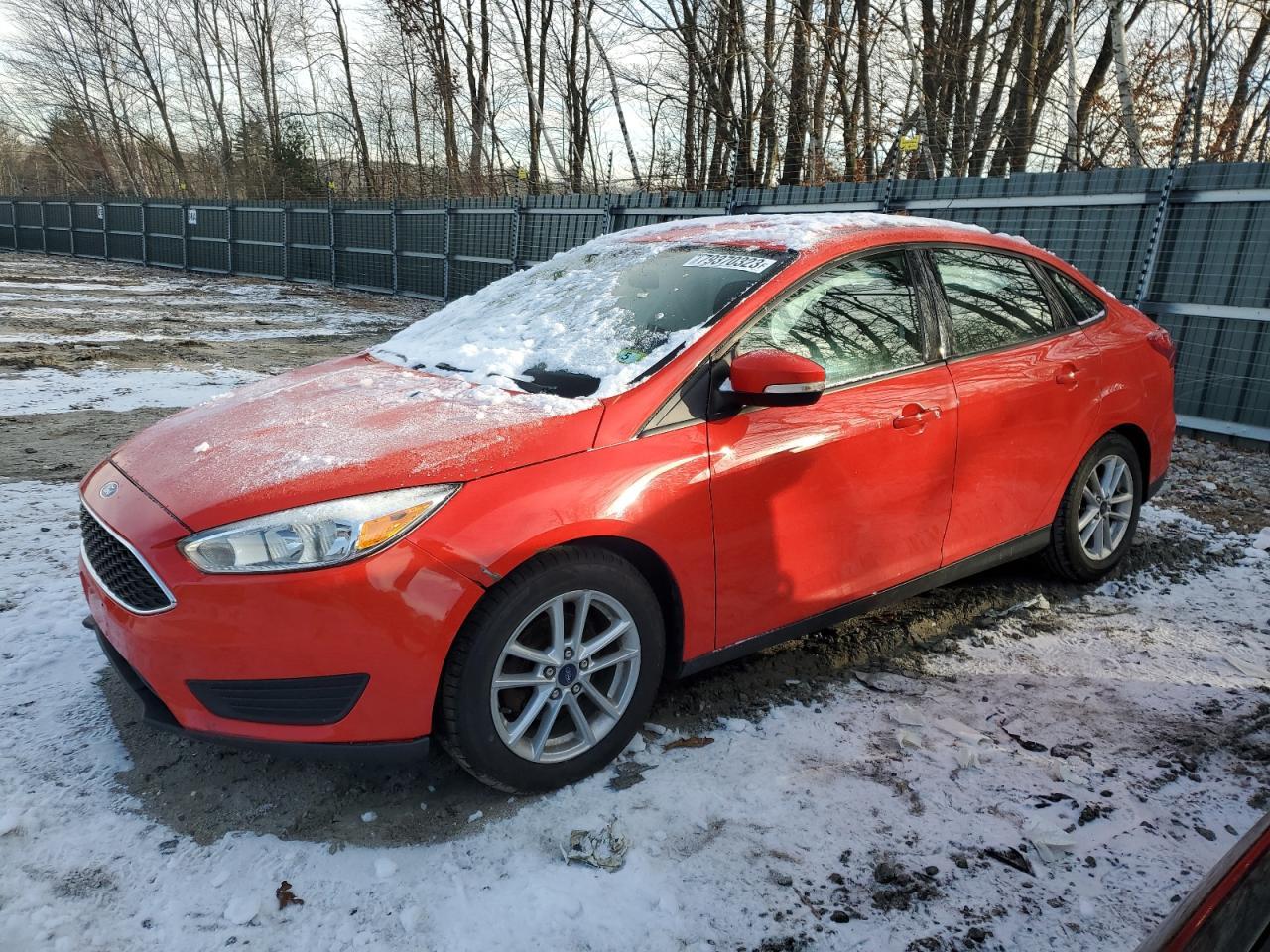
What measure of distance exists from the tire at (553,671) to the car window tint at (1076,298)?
2.43 m

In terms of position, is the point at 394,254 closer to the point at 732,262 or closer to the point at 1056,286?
the point at 1056,286

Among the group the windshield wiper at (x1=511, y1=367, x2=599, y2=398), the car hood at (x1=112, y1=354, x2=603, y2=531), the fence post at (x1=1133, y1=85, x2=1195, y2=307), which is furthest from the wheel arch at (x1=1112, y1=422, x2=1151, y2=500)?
the fence post at (x1=1133, y1=85, x2=1195, y2=307)

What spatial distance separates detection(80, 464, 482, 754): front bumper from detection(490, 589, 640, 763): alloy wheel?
23cm

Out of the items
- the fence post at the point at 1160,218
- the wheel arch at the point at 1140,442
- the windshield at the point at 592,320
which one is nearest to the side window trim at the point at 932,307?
the windshield at the point at 592,320

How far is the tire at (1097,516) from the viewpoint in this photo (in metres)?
3.72

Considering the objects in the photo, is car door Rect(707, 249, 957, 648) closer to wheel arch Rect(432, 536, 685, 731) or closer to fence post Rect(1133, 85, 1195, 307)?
wheel arch Rect(432, 536, 685, 731)

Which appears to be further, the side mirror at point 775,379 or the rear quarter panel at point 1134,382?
the rear quarter panel at point 1134,382

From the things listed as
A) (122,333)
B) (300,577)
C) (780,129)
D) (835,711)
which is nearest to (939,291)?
(835,711)

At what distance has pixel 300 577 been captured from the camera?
204 centimetres

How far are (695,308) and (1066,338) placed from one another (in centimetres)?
178

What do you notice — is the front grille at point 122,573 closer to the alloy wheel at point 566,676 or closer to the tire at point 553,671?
the tire at point 553,671

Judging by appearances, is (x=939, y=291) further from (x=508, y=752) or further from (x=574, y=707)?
(x=508, y=752)

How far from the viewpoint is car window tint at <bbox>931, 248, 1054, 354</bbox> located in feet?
10.7

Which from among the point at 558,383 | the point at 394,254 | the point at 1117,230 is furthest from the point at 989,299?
the point at 394,254
